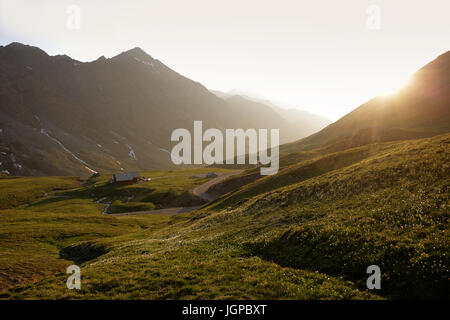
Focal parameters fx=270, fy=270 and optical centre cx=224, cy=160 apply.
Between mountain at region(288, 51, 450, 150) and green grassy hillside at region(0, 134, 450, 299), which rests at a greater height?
mountain at region(288, 51, 450, 150)

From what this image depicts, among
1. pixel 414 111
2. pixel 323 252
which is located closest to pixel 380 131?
pixel 414 111

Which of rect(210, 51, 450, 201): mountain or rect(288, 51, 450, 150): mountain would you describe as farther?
rect(288, 51, 450, 150): mountain

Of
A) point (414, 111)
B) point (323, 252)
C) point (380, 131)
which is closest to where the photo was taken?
point (323, 252)

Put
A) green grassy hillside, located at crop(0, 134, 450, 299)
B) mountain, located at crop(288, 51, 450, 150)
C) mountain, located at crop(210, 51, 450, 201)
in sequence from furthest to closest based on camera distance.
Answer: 1. mountain, located at crop(288, 51, 450, 150)
2. mountain, located at crop(210, 51, 450, 201)
3. green grassy hillside, located at crop(0, 134, 450, 299)

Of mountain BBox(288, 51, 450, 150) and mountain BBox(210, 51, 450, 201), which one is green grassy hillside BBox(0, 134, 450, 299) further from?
mountain BBox(288, 51, 450, 150)

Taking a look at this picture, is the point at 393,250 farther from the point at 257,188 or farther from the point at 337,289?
the point at 257,188

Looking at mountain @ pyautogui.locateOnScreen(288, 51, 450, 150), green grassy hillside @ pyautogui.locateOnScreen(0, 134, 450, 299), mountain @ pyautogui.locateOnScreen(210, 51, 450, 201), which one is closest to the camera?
green grassy hillside @ pyautogui.locateOnScreen(0, 134, 450, 299)

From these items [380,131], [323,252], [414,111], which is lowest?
[323,252]

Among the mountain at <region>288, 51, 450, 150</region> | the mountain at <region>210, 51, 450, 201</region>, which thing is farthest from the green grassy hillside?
the mountain at <region>288, 51, 450, 150</region>

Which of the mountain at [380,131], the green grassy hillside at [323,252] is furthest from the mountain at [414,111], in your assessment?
the green grassy hillside at [323,252]

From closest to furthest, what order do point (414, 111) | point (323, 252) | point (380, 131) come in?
point (323, 252), point (380, 131), point (414, 111)

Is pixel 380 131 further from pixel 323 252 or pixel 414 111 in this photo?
pixel 323 252

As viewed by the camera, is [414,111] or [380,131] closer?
[380,131]
